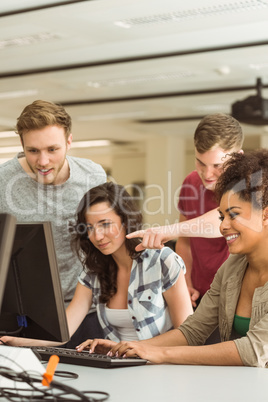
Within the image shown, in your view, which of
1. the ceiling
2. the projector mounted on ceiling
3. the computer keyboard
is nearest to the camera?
the computer keyboard

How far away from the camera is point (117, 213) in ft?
8.28

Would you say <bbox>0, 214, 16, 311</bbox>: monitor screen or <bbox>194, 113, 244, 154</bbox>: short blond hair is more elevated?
<bbox>194, 113, 244, 154</bbox>: short blond hair

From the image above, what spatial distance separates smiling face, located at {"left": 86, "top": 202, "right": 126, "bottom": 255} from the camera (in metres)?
2.47

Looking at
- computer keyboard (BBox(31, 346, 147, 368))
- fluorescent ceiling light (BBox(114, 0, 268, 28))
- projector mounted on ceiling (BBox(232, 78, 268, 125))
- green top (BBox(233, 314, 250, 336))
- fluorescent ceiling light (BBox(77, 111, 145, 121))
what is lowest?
computer keyboard (BBox(31, 346, 147, 368))

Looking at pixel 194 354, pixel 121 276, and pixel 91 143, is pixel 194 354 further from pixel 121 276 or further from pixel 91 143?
pixel 91 143

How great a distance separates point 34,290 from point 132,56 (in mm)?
5212

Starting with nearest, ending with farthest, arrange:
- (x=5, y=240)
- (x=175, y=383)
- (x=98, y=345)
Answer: (x=5, y=240) → (x=175, y=383) → (x=98, y=345)

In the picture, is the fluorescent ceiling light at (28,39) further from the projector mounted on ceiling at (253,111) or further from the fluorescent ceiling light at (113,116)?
the fluorescent ceiling light at (113,116)

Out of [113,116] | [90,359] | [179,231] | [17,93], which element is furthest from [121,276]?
[113,116]

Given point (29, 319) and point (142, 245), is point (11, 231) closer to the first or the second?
point (29, 319)

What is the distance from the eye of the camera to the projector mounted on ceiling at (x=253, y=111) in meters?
6.29

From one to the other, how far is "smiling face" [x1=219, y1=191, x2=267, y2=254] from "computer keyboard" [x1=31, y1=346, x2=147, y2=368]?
0.47 metres

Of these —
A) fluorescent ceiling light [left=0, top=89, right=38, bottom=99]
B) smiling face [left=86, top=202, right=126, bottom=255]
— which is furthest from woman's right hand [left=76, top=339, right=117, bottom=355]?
fluorescent ceiling light [left=0, top=89, right=38, bottom=99]

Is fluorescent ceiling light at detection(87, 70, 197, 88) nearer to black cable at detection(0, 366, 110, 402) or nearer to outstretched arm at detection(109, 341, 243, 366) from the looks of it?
outstretched arm at detection(109, 341, 243, 366)
